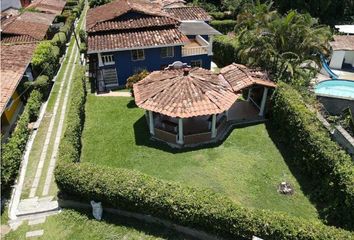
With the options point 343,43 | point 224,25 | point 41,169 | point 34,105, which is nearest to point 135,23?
point 34,105

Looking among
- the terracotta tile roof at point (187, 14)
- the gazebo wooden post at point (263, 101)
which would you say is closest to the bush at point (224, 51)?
the terracotta tile roof at point (187, 14)

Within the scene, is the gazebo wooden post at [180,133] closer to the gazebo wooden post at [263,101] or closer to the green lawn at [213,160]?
the green lawn at [213,160]

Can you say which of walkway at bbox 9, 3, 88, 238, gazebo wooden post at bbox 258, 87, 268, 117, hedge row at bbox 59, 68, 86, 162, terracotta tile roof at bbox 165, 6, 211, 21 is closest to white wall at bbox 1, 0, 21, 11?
terracotta tile roof at bbox 165, 6, 211, 21

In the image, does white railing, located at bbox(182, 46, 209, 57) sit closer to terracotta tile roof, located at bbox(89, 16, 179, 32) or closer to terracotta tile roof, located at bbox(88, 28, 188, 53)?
terracotta tile roof, located at bbox(88, 28, 188, 53)

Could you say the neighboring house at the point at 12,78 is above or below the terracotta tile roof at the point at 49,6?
below

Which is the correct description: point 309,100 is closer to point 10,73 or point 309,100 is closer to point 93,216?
point 93,216

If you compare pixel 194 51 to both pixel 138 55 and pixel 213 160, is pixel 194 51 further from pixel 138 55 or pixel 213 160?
pixel 213 160

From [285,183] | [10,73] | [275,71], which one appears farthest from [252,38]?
[10,73]
